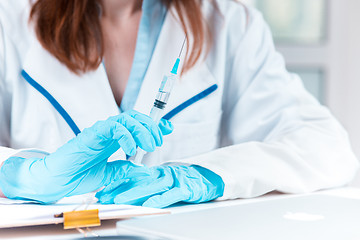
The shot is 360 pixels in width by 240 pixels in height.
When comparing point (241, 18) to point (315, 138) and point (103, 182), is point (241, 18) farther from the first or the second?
point (103, 182)

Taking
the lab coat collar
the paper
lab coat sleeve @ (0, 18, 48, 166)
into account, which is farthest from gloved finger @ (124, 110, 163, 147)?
lab coat sleeve @ (0, 18, 48, 166)

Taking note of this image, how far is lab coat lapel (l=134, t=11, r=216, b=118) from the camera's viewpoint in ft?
3.84

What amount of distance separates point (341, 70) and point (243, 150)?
165cm

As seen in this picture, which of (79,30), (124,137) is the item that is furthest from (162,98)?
(79,30)

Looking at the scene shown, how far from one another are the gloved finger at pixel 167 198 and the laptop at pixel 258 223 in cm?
10

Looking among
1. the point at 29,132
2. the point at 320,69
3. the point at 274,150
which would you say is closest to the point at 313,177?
the point at 274,150

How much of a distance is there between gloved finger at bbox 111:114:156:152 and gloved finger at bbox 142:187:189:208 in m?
0.08

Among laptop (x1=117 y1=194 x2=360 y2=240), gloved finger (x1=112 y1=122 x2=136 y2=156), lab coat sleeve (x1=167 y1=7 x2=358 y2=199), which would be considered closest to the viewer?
laptop (x1=117 y1=194 x2=360 y2=240)

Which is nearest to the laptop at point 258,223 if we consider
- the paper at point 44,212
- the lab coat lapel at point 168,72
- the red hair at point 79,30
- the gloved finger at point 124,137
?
the paper at point 44,212

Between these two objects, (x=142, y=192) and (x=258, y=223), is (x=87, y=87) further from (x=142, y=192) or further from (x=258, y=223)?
(x=258, y=223)

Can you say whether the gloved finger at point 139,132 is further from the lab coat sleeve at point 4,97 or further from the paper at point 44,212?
the lab coat sleeve at point 4,97

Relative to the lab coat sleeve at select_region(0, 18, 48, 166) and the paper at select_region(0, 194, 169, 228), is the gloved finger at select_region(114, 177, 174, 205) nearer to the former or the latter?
Answer: the paper at select_region(0, 194, 169, 228)

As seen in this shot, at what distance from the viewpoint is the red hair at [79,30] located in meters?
1.18

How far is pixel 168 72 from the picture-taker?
3.96 ft
